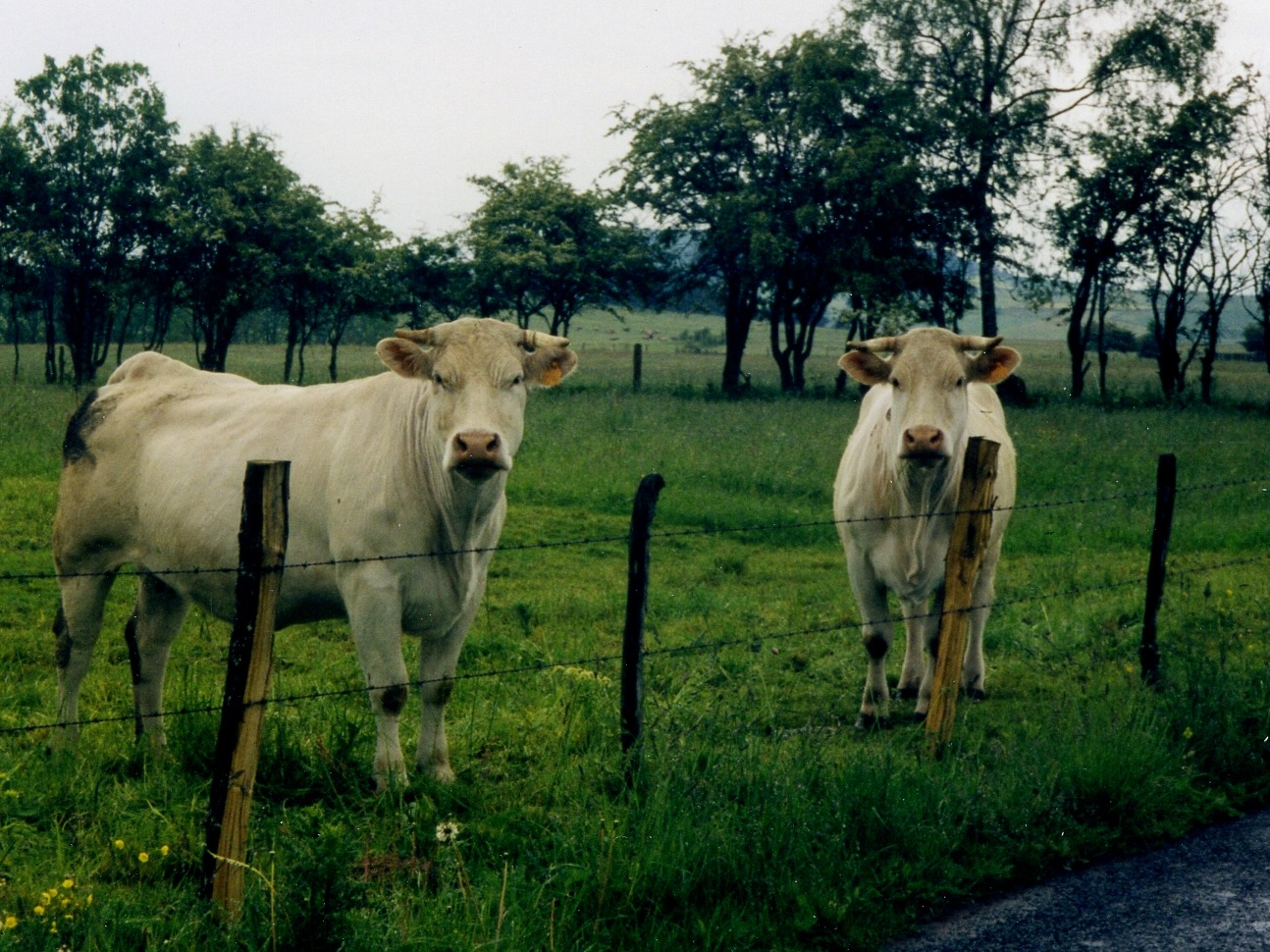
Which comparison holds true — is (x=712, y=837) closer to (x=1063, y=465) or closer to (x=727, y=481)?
(x=727, y=481)

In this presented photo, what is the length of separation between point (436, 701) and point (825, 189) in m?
36.3

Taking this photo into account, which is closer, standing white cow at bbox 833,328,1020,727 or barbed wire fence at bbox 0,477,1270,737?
barbed wire fence at bbox 0,477,1270,737

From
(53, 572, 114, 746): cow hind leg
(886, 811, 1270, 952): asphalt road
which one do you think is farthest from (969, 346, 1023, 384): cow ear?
(53, 572, 114, 746): cow hind leg

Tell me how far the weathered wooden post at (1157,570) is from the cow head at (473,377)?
349 cm

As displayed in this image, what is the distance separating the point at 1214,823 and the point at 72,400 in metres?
22.6

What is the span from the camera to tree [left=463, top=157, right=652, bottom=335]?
155 ft

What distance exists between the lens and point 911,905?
15.7ft

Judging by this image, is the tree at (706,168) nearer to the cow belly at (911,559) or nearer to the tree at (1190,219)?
the tree at (1190,219)

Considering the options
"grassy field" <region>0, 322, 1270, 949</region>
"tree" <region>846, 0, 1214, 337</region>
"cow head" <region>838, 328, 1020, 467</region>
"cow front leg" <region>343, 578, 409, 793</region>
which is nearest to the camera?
"grassy field" <region>0, 322, 1270, 949</region>

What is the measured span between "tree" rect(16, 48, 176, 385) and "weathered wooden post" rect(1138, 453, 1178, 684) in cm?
3834

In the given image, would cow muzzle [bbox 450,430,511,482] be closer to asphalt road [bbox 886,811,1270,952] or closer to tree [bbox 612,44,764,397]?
asphalt road [bbox 886,811,1270,952]

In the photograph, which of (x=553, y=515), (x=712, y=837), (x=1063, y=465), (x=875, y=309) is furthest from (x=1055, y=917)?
(x=875, y=309)

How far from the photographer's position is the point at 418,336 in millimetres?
5828

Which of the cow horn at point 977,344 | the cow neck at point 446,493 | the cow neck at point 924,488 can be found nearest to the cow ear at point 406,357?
the cow neck at point 446,493
